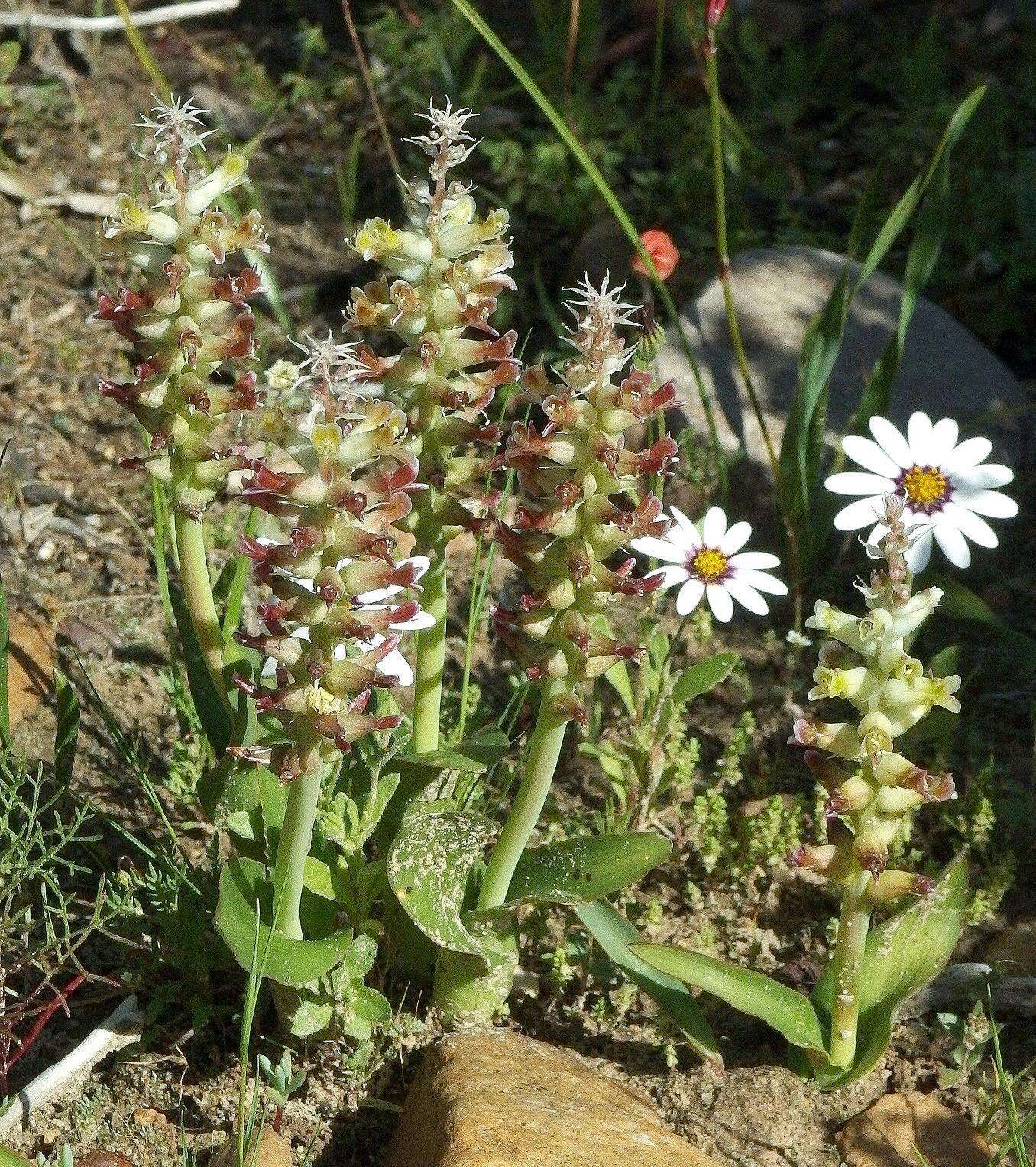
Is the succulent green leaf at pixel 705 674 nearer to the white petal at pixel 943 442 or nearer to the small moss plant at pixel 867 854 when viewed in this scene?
the small moss plant at pixel 867 854

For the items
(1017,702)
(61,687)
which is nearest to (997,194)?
(1017,702)

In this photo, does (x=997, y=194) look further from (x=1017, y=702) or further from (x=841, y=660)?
(x=841, y=660)

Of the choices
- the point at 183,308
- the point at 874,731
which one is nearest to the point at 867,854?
the point at 874,731

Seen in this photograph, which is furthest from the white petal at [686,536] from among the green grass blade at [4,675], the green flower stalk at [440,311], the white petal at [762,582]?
the green grass blade at [4,675]

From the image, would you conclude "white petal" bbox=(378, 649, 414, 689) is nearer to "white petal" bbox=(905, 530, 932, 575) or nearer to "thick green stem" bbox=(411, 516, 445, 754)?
"thick green stem" bbox=(411, 516, 445, 754)

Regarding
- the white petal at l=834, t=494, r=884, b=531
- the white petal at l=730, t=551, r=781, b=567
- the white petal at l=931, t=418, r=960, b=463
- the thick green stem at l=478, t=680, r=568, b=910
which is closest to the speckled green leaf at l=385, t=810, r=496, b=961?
the thick green stem at l=478, t=680, r=568, b=910

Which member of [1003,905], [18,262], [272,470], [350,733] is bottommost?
[1003,905]
